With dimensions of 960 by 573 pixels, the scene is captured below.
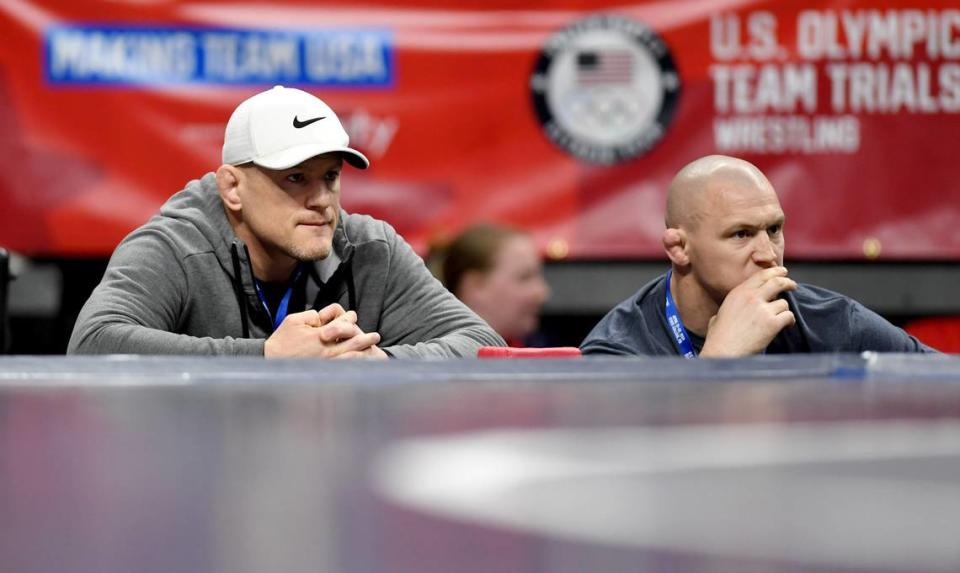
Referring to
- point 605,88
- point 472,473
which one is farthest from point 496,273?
point 472,473

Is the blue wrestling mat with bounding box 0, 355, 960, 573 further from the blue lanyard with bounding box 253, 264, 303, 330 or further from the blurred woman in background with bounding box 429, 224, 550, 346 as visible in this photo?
the blurred woman in background with bounding box 429, 224, 550, 346

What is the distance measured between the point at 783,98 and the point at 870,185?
13.0 inches

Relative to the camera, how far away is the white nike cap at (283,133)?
2.32 m

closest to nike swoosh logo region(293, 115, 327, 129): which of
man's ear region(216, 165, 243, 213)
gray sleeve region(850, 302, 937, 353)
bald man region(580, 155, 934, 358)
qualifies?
man's ear region(216, 165, 243, 213)

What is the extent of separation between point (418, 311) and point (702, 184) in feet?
1.91

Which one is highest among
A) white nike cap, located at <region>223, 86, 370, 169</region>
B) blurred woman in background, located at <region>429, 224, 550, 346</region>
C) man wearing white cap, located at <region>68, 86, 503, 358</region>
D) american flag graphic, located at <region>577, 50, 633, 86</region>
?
american flag graphic, located at <region>577, 50, 633, 86</region>

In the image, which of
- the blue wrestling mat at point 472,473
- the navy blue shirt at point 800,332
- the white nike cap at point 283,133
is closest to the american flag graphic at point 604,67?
the white nike cap at point 283,133

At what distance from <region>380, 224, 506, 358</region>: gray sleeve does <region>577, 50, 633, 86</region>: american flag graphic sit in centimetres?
115

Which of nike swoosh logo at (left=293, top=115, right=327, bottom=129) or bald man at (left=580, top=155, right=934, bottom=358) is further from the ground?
nike swoosh logo at (left=293, top=115, right=327, bottom=129)

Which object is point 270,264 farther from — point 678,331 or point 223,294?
point 678,331

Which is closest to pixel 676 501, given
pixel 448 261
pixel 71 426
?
pixel 71 426

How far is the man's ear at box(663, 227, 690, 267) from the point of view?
7.43 feet

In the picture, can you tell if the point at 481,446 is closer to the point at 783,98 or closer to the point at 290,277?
the point at 290,277

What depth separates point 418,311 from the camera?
2.48m
